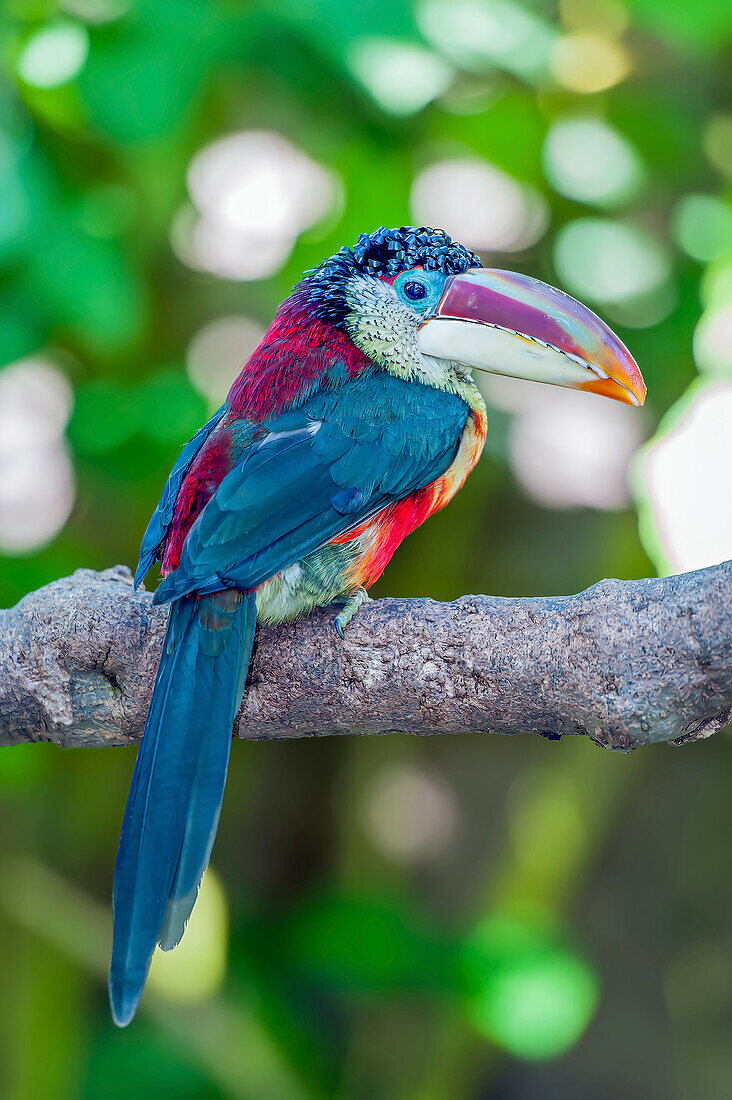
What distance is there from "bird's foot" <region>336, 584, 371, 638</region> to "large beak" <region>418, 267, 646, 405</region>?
12.9 inches

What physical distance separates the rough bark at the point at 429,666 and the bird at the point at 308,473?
0.21ft

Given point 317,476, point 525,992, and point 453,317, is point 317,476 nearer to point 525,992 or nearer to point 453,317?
point 453,317

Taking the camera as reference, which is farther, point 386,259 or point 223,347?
point 223,347

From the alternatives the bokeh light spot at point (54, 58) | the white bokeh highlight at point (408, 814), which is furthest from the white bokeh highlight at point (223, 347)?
the white bokeh highlight at point (408, 814)

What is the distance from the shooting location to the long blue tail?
0.98 meters

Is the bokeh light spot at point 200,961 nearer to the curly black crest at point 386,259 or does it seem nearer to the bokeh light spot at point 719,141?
the curly black crest at point 386,259

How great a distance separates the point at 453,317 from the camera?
1.30 metres

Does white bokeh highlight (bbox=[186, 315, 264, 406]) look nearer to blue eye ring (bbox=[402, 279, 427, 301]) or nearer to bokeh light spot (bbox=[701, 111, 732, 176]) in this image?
blue eye ring (bbox=[402, 279, 427, 301])

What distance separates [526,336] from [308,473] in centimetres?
32

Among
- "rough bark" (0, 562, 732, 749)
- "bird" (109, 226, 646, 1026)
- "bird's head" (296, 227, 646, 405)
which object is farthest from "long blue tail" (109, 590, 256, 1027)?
"bird's head" (296, 227, 646, 405)

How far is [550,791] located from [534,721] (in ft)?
3.44

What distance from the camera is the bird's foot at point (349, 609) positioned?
116cm

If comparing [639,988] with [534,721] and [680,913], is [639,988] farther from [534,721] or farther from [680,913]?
[534,721]

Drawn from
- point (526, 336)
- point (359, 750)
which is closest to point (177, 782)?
point (526, 336)
